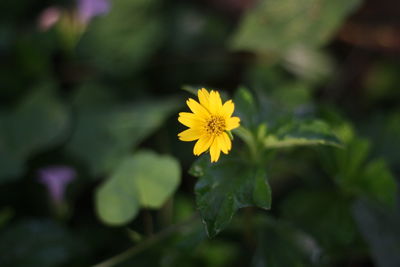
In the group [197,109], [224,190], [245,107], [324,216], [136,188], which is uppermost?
[197,109]

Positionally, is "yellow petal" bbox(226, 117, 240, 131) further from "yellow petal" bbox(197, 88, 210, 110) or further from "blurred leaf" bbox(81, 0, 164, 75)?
"blurred leaf" bbox(81, 0, 164, 75)

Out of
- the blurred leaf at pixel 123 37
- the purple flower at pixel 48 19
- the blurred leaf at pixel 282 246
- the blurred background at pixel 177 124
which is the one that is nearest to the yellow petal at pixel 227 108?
the blurred background at pixel 177 124

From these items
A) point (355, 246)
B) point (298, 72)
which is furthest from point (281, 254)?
point (298, 72)

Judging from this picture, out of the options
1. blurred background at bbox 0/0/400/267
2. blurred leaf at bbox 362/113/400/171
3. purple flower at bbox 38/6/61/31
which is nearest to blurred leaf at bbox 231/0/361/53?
blurred background at bbox 0/0/400/267

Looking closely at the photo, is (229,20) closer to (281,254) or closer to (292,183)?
(292,183)

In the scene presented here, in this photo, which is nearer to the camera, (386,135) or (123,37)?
(386,135)

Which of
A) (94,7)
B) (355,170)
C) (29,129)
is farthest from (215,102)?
(94,7)

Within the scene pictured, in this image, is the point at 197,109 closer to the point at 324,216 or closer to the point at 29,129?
the point at 324,216

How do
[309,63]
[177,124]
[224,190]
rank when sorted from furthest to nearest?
[309,63] → [177,124] → [224,190]
